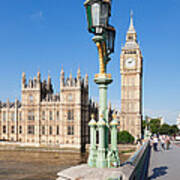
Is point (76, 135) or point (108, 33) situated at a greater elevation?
point (108, 33)

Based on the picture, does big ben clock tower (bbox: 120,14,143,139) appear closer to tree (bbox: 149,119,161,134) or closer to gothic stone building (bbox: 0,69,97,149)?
gothic stone building (bbox: 0,69,97,149)

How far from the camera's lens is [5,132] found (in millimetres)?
68375

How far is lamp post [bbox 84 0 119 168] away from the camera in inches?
329

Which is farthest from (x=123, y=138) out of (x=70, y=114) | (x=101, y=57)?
(x=101, y=57)

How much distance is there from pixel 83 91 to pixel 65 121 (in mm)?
7644

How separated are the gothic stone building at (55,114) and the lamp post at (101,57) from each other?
160 feet

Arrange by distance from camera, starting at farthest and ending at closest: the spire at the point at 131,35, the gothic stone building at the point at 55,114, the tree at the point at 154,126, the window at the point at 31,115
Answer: the tree at the point at 154,126 → the spire at the point at 131,35 → the window at the point at 31,115 → the gothic stone building at the point at 55,114

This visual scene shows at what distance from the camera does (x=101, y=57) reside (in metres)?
8.84

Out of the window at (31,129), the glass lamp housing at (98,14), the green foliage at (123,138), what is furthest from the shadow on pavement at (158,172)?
the window at (31,129)

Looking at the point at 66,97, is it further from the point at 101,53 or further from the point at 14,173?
the point at 101,53

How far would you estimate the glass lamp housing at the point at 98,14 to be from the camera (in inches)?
330

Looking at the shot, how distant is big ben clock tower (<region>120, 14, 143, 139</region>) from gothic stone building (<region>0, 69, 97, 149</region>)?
18.0m

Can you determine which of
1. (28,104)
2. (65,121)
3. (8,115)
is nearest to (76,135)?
(65,121)

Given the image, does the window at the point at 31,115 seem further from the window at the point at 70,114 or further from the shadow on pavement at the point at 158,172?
the shadow on pavement at the point at 158,172
